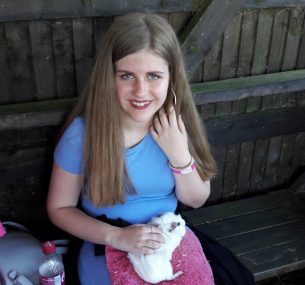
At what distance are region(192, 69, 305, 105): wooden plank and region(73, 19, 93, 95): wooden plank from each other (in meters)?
0.55

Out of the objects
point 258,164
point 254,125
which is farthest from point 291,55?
point 258,164

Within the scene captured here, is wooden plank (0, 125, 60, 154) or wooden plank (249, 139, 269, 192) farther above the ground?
wooden plank (0, 125, 60, 154)

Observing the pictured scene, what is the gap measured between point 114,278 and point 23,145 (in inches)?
36.1

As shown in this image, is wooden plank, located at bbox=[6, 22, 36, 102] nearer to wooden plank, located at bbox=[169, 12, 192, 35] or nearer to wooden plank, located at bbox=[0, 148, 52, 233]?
wooden plank, located at bbox=[0, 148, 52, 233]

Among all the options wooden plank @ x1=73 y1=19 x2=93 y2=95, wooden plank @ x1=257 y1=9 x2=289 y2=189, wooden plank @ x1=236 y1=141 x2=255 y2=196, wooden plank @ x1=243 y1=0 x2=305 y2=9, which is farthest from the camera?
wooden plank @ x1=236 y1=141 x2=255 y2=196

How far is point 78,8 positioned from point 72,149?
65 cm

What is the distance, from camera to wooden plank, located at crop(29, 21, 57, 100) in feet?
6.67

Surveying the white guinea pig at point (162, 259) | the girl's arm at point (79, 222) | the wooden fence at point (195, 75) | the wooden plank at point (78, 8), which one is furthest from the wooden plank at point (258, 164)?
the girl's arm at point (79, 222)

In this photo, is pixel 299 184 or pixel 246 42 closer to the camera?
pixel 246 42

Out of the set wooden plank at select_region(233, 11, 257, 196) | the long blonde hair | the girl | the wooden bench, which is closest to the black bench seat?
the wooden bench

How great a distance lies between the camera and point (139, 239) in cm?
169

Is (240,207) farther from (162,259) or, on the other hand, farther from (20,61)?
(20,61)

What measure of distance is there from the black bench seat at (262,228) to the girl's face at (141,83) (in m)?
1.08

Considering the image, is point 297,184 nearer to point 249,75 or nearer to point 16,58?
point 249,75
